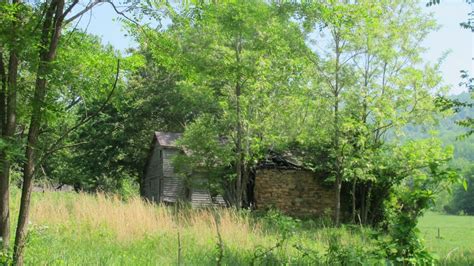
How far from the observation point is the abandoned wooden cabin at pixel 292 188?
21703 mm

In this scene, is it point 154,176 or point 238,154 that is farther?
point 154,176

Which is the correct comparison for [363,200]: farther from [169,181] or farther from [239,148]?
[169,181]

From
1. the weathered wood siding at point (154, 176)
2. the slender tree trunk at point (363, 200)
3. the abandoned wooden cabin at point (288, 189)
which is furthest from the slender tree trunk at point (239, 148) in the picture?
the weathered wood siding at point (154, 176)

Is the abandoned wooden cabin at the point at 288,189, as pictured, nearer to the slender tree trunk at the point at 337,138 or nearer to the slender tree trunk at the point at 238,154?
the slender tree trunk at the point at 337,138

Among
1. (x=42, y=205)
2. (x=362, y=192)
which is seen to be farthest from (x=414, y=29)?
(x=42, y=205)

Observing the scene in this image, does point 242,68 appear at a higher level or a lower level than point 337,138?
higher

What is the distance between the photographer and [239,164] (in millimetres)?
18547

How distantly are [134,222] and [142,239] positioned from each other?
0.84m

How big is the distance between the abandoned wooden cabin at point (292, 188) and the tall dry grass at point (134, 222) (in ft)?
34.5

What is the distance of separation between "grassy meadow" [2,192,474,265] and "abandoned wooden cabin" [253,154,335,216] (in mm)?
10355

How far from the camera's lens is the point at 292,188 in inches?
872

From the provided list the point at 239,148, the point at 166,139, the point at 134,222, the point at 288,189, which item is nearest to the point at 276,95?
the point at 239,148

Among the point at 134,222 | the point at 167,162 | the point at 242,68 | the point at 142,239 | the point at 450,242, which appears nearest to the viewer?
the point at 242,68

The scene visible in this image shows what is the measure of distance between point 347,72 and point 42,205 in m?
12.7
